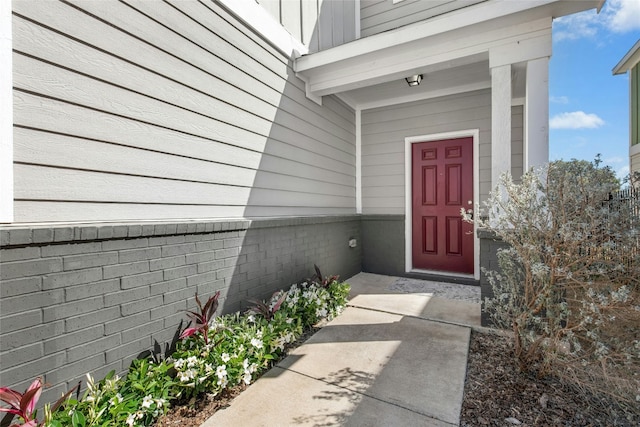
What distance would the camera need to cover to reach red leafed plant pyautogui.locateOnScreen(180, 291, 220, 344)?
6.41ft

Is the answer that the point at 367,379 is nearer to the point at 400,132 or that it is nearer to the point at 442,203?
the point at 442,203

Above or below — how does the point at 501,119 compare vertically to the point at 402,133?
below

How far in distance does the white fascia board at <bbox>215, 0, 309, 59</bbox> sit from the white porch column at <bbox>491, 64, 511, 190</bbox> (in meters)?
2.11

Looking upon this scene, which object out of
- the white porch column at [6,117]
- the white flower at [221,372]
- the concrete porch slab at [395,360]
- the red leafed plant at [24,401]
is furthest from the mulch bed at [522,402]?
the white porch column at [6,117]

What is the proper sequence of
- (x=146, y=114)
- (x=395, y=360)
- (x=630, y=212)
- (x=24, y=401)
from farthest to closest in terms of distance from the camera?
1. (x=395, y=360)
2. (x=146, y=114)
3. (x=630, y=212)
4. (x=24, y=401)

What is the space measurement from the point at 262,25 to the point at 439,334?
11.1ft

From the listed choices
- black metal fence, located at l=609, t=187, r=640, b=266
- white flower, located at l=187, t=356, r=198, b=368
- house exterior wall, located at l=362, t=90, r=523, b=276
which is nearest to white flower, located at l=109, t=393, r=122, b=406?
white flower, located at l=187, t=356, r=198, b=368

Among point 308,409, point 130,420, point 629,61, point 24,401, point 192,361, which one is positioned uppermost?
point 629,61

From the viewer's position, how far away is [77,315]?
5.04 feet

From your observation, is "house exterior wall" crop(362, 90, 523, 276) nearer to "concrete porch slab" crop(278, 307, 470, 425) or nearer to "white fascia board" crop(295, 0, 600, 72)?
"white fascia board" crop(295, 0, 600, 72)

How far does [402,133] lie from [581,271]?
10.8ft

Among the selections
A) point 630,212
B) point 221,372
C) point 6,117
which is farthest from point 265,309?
point 630,212

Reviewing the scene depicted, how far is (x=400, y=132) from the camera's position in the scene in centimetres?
465

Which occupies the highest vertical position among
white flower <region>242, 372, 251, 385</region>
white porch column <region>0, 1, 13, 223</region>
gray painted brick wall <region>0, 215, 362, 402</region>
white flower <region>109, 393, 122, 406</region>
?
white porch column <region>0, 1, 13, 223</region>
